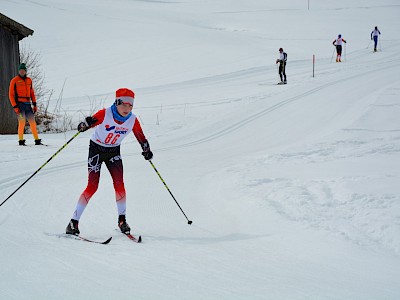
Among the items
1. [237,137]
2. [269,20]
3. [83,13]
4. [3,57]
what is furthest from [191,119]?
[269,20]

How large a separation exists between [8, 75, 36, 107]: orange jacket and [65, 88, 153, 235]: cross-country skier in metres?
6.19

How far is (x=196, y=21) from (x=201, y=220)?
46726 mm

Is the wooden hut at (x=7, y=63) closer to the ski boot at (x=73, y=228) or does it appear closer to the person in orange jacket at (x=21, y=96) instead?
the person in orange jacket at (x=21, y=96)

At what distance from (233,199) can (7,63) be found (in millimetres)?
11097


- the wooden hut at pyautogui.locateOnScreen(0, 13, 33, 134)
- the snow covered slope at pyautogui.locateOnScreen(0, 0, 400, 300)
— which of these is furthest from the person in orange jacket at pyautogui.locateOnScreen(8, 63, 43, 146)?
the wooden hut at pyautogui.locateOnScreen(0, 13, 33, 134)

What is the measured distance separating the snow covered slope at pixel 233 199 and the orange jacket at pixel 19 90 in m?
1.23

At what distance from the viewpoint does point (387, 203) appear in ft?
18.6

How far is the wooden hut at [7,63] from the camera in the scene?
1434 cm

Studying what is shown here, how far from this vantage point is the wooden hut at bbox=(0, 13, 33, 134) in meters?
14.3

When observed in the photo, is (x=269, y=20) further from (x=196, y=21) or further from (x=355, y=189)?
(x=355, y=189)

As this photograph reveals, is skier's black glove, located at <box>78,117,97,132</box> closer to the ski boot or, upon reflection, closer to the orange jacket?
the ski boot

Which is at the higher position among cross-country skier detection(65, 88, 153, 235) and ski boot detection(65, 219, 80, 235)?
→ cross-country skier detection(65, 88, 153, 235)

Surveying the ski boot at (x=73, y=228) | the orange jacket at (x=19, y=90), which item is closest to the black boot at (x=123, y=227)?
the ski boot at (x=73, y=228)

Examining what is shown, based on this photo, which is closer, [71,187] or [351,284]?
[351,284]
